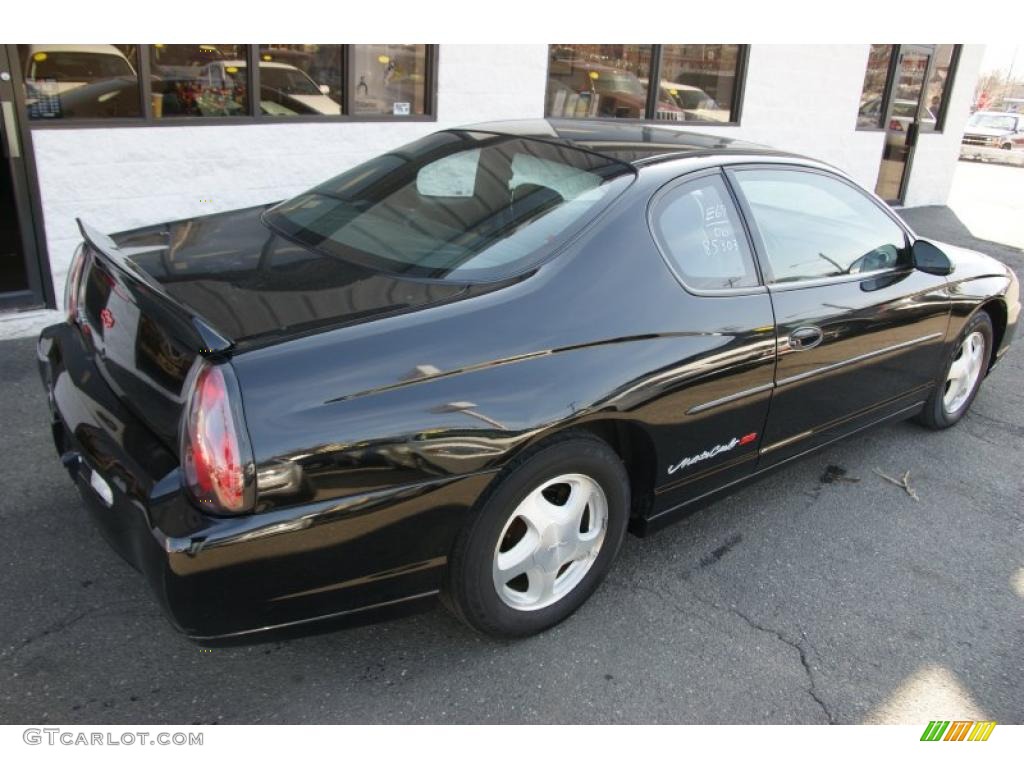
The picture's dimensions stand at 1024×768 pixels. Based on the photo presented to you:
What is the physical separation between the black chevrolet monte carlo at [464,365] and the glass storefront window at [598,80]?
14.5ft

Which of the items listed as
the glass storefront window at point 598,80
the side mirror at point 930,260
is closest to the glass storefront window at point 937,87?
the glass storefront window at point 598,80

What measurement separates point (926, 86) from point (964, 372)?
8.08 m

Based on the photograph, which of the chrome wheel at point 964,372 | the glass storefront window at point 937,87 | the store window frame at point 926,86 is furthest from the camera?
the glass storefront window at point 937,87

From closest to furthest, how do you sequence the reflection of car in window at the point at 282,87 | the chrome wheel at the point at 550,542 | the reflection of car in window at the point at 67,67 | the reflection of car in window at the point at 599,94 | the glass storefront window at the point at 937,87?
the chrome wheel at the point at 550,542
the reflection of car in window at the point at 67,67
the reflection of car in window at the point at 282,87
the reflection of car in window at the point at 599,94
the glass storefront window at the point at 937,87

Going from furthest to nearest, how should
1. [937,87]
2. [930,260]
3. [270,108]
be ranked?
[937,87], [270,108], [930,260]

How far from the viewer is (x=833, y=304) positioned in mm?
3379

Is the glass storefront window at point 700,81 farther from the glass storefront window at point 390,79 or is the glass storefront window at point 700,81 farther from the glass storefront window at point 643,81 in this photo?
the glass storefront window at point 390,79

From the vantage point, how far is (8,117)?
493 cm

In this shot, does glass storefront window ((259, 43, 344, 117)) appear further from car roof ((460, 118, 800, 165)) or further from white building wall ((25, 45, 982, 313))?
car roof ((460, 118, 800, 165))

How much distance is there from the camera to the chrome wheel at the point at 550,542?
262cm

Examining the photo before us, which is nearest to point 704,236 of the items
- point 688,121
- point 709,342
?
point 709,342

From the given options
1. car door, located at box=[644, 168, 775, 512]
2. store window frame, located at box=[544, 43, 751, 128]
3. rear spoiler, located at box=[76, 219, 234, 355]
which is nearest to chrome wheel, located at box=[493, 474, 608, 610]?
car door, located at box=[644, 168, 775, 512]

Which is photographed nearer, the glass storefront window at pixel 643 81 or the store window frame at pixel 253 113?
the store window frame at pixel 253 113

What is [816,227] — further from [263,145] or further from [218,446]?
[263,145]
